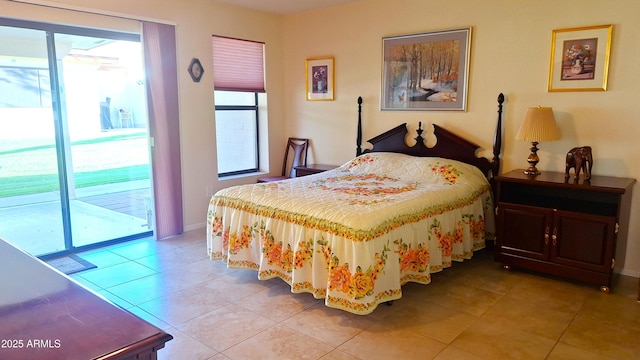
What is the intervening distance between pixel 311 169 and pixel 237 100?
1.26 meters

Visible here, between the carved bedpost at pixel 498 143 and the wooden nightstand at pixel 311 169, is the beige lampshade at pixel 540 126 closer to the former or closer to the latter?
the carved bedpost at pixel 498 143

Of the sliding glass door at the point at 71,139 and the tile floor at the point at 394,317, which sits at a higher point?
the sliding glass door at the point at 71,139

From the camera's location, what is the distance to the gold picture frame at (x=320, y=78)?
197 inches

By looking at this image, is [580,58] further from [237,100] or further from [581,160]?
[237,100]

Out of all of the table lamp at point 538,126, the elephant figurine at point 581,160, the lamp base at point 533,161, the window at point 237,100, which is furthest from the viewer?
the window at point 237,100

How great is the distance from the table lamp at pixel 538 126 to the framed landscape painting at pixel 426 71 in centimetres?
74

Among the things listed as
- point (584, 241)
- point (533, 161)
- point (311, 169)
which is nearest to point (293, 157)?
point (311, 169)

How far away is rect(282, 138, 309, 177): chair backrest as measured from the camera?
5.37m

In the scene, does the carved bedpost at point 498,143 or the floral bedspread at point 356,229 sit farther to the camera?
the carved bedpost at point 498,143

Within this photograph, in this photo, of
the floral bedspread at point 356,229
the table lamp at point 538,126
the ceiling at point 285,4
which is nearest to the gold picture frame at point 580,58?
the table lamp at point 538,126

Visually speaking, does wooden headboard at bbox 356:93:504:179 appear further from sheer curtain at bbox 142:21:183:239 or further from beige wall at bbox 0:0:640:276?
sheer curtain at bbox 142:21:183:239

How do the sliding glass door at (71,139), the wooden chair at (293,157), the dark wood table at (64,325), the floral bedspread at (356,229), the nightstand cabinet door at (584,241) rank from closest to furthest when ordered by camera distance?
the dark wood table at (64,325), the floral bedspread at (356,229), the nightstand cabinet door at (584,241), the sliding glass door at (71,139), the wooden chair at (293,157)

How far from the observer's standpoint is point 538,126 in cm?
338

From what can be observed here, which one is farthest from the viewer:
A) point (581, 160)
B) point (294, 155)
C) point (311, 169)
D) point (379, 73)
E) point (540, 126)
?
point (294, 155)
